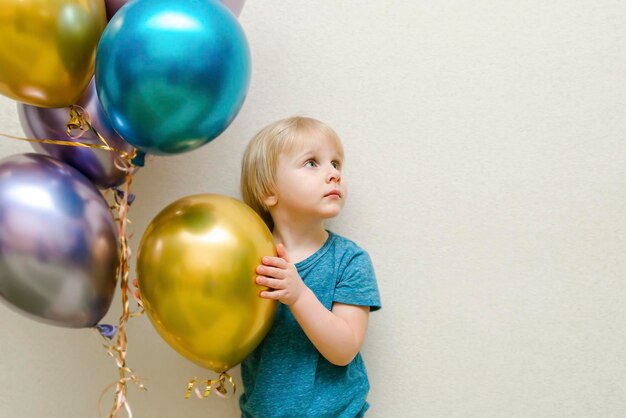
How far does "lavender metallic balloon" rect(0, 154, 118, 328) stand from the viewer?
0.76 meters

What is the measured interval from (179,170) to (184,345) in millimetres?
470

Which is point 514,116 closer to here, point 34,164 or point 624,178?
point 624,178

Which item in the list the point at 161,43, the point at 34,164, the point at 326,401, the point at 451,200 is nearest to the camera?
the point at 161,43

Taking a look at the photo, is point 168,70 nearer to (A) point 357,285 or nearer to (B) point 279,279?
(B) point 279,279

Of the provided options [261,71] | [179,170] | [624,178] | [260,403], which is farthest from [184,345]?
[624,178]

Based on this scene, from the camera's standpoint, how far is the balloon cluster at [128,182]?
2.39ft

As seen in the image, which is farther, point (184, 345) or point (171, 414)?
point (171, 414)

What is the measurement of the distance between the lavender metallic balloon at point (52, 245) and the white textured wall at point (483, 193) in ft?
1.41

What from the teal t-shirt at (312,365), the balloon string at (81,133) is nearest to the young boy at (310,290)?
the teal t-shirt at (312,365)

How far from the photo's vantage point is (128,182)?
849 millimetres

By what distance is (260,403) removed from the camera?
993mm

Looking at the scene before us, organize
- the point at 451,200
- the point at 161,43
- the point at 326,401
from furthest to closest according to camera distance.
A: the point at 451,200 → the point at 326,401 → the point at 161,43

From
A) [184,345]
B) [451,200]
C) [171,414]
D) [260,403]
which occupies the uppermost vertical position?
[451,200]

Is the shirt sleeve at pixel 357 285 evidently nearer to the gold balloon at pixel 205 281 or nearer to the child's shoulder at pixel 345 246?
the child's shoulder at pixel 345 246
